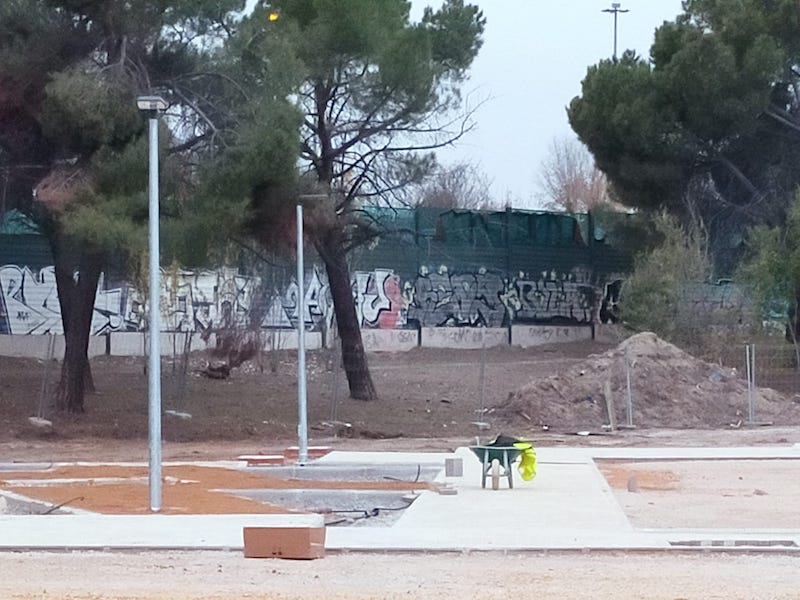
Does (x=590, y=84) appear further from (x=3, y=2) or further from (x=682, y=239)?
(x=3, y=2)

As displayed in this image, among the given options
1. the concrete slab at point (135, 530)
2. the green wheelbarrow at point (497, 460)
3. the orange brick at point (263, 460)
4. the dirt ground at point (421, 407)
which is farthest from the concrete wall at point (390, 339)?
the concrete slab at point (135, 530)

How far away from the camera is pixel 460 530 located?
1609 centimetres

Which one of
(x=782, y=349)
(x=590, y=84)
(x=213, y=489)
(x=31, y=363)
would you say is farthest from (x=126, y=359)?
(x=213, y=489)

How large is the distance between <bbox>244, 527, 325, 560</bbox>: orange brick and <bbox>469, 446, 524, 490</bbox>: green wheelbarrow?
6.97 metres

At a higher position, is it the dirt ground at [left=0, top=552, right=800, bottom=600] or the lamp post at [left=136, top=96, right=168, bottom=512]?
the lamp post at [left=136, top=96, right=168, bottom=512]

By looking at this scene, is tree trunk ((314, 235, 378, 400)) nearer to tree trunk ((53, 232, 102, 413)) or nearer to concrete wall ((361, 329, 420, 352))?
tree trunk ((53, 232, 102, 413))

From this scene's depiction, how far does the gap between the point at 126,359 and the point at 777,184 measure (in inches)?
862

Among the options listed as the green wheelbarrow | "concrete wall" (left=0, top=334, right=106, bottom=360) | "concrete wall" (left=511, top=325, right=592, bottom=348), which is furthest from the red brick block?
"concrete wall" (left=511, top=325, right=592, bottom=348)

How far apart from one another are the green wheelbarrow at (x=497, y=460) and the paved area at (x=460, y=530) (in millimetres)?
223

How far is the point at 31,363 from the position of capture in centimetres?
4488

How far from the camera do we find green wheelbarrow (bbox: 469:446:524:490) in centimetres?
2078

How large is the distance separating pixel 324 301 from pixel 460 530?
39.1m

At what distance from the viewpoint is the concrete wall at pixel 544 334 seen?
59781mm

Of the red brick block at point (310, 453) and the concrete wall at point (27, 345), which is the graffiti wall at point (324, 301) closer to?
the concrete wall at point (27, 345)
